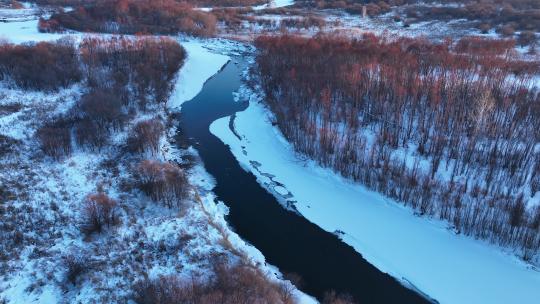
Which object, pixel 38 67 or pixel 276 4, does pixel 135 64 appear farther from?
pixel 276 4

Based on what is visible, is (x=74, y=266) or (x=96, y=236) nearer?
(x=74, y=266)

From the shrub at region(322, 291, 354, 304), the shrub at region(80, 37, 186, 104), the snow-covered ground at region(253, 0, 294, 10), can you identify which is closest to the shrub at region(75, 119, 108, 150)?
the shrub at region(80, 37, 186, 104)

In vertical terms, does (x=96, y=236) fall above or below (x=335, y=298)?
above

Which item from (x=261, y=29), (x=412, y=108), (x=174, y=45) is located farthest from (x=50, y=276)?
(x=261, y=29)

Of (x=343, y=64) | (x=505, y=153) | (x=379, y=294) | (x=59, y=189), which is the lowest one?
(x=379, y=294)

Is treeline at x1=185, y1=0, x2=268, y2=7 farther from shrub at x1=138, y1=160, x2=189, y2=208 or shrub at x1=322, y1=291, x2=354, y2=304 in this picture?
shrub at x1=322, y1=291, x2=354, y2=304

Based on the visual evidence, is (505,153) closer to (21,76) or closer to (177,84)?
(177,84)

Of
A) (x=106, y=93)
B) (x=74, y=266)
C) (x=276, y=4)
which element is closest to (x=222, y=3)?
(x=276, y=4)

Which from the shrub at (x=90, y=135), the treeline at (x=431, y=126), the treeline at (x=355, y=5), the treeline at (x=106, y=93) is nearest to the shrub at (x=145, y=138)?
the treeline at (x=106, y=93)
